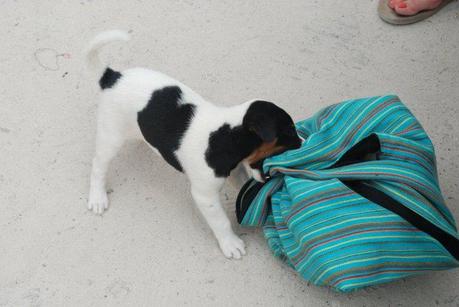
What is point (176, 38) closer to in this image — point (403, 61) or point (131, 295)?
point (403, 61)

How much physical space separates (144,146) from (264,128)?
89 centimetres

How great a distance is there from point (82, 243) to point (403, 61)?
175 centimetres

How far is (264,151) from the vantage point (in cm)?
173

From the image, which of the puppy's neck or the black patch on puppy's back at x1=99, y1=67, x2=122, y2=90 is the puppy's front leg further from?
the black patch on puppy's back at x1=99, y1=67, x2=122, y2=90

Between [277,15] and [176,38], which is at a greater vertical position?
[277,15]

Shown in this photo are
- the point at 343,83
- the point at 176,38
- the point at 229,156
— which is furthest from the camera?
the point at 176,38

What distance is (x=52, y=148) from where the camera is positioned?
2268 mm

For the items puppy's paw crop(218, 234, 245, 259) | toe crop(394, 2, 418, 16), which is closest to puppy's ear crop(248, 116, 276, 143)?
puppy's paw crop(218, 234, 245, 259)

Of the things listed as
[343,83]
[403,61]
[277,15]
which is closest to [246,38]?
[277,15]

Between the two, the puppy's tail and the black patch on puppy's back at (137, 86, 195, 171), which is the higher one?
the puppy's tail

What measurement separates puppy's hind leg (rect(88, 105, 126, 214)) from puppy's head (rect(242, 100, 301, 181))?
1.68ft

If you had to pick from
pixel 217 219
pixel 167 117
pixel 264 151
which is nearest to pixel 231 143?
pixel 264 151

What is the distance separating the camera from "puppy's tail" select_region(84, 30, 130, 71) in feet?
5.82

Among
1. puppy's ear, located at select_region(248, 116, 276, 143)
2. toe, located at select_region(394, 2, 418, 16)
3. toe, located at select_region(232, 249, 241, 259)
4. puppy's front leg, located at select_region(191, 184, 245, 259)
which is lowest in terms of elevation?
toe, located at select_region(232, 249, 241, 259)
